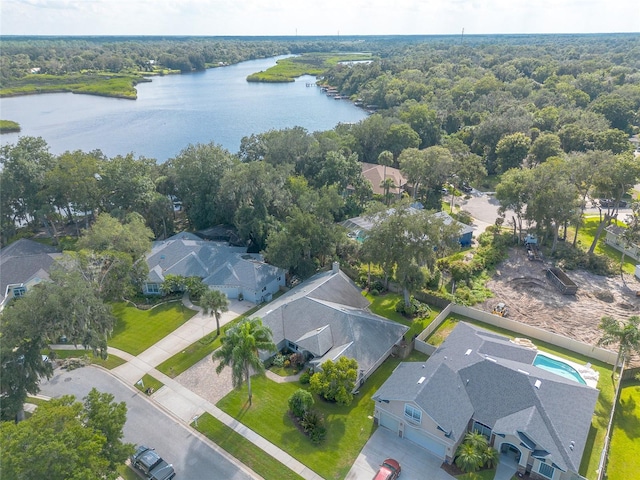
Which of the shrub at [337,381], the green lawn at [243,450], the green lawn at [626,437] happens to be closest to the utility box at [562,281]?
the green lawn at [626,437]

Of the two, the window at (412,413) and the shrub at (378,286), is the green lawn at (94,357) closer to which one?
the window at (412,413)

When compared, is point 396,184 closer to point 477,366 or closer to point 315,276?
point 315,276

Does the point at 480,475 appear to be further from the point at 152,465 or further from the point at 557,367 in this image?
the point at 152,465

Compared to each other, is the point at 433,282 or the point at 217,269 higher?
the point at 217,269

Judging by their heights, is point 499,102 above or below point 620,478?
above

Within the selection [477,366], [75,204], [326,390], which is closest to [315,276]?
[326,390]

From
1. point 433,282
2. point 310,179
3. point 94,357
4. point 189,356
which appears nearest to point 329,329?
point 189,356
